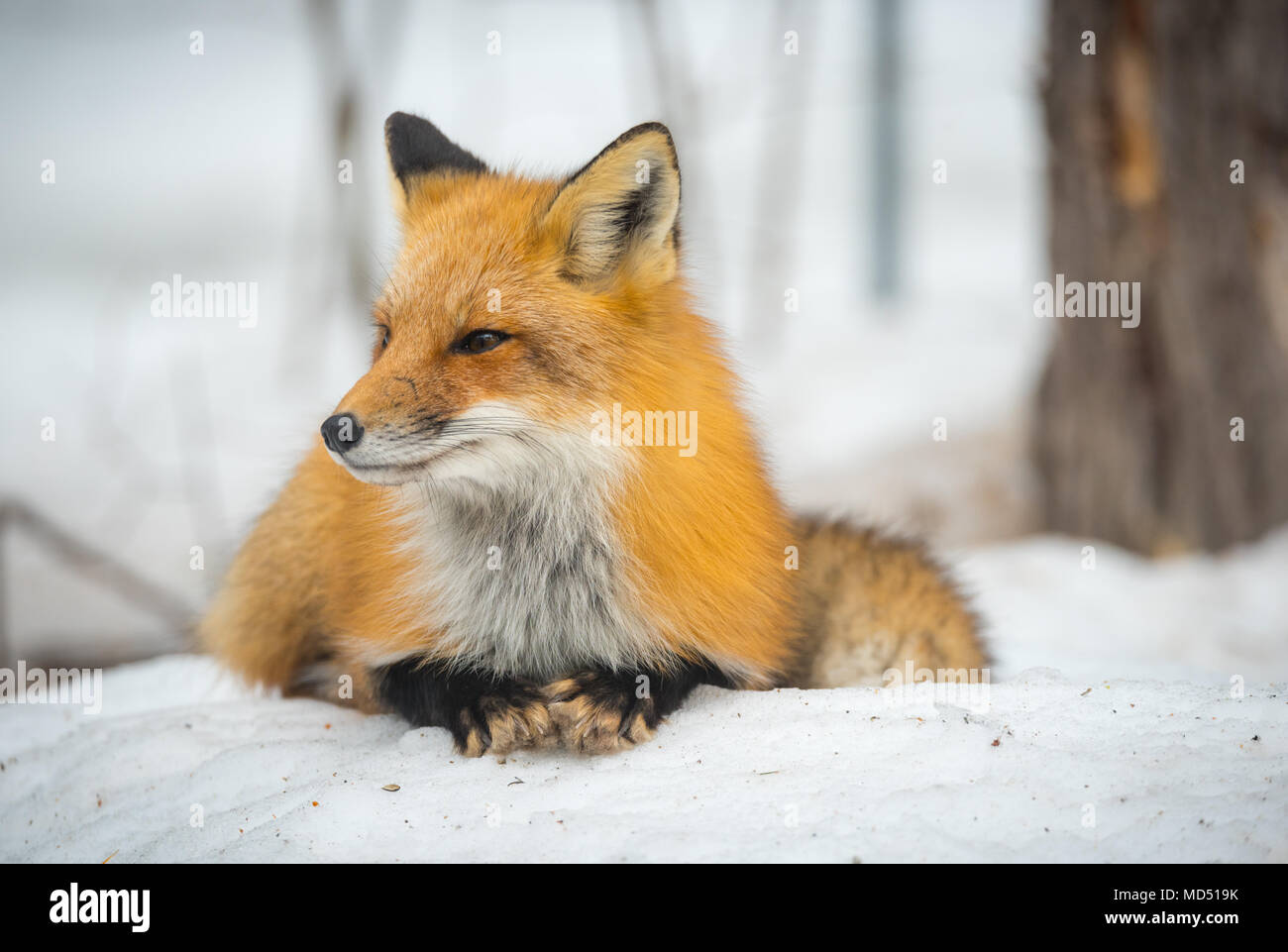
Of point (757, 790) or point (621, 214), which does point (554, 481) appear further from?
point (757, 790)

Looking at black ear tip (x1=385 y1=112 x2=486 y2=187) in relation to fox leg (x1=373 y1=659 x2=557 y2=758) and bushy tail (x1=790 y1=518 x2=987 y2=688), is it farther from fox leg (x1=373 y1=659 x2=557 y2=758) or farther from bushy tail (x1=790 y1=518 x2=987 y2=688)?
bushy tail (x1=790 y1=518 x2=987 y2=688)

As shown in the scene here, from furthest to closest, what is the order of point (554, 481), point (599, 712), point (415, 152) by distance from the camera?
point (415, 152), point (554, 481), point (599, 712)

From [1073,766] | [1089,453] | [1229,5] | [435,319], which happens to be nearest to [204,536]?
[435,319]

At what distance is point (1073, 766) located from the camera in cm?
200

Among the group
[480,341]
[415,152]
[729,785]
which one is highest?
[415,152]

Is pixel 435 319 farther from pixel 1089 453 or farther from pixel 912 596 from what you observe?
pixel 1089 453

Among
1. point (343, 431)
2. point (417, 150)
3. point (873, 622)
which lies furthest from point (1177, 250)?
point (343, 431)

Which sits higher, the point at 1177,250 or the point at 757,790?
the point at 1177,250

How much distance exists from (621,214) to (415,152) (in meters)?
0.75

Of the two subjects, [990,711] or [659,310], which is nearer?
[990,711]

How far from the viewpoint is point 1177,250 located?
5277 mm

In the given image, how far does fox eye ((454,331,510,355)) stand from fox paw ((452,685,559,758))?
30.0 inches

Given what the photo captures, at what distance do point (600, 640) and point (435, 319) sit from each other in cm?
81

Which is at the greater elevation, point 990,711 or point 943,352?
point 943,352
